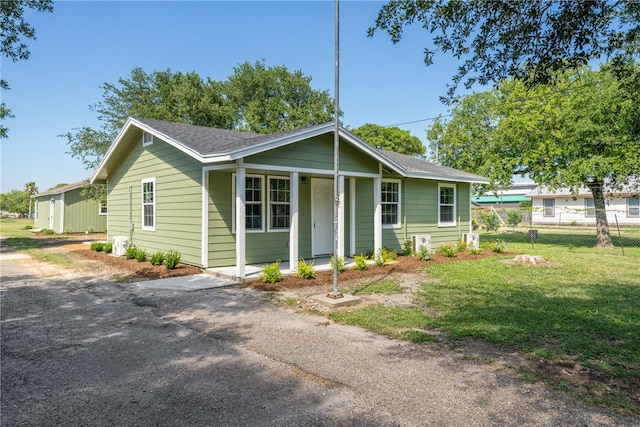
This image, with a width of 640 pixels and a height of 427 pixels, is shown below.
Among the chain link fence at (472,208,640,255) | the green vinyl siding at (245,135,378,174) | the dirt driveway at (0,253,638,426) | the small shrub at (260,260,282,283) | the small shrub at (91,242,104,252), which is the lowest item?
the dirt driveway at (0,253,638,426)

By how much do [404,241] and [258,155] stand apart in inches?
275

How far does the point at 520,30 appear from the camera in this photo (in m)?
4.32

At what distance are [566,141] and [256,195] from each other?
13.4 metres

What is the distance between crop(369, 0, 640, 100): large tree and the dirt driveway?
332cm

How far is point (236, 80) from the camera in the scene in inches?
1512

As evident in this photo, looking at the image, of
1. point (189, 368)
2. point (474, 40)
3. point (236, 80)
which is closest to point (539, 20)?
point (474, 40)

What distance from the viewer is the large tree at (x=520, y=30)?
416cm

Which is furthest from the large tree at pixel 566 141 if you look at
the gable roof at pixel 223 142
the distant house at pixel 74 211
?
the distant house at pixel 74 211

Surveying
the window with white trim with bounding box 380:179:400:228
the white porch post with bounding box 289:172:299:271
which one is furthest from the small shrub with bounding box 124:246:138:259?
the window with white trim with bounding box 380:179:400:228

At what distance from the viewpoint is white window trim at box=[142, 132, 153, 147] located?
1173cm

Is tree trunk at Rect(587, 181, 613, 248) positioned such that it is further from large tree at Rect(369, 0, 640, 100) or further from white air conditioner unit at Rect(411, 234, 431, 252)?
large tree at Rect(369, 0, 640, 100)

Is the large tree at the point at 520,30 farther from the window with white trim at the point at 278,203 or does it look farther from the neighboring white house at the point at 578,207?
the neighboring white house at the point at 578,207

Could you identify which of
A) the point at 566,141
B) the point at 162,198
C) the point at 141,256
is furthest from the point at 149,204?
the point at 566,141

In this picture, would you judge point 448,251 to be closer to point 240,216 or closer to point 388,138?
point 240,216
